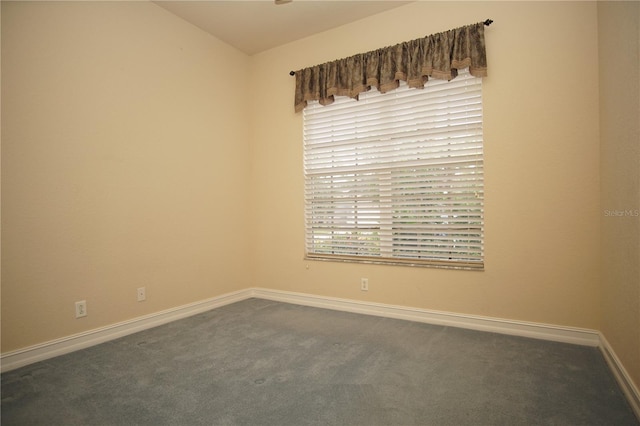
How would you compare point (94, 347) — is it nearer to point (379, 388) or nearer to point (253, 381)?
point (253, 381)

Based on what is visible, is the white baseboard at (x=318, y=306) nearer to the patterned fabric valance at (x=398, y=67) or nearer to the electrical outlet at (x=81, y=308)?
the electrical outlet at (x=81, y=308)

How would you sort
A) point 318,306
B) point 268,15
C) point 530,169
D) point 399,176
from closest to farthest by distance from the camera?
point 530,169, point 399,176, point 268,15, point 318,306

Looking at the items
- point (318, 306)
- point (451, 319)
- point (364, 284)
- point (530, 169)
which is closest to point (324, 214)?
point (364, 284)

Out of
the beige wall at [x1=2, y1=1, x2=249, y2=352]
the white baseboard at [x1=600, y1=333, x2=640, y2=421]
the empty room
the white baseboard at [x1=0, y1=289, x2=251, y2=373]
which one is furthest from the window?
the white baseboard at [x1=0, y1=289, x2=251, y2=373]

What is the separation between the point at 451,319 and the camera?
3.00 meters

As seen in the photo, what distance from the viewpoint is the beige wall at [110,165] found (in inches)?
91.4

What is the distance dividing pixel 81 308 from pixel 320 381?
1.94m

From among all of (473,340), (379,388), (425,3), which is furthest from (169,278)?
(425,3)

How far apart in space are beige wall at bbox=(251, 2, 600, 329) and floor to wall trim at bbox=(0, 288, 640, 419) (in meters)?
0.07

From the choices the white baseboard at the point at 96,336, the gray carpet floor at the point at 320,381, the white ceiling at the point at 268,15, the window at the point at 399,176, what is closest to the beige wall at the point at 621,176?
the gray carpet floor at the point at 320,381

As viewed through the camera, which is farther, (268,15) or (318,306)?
(318,306)

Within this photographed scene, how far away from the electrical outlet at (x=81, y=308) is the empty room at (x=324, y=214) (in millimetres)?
18

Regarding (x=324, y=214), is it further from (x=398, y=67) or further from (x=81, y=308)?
(x=81, y=308)

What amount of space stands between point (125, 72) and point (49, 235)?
148cm
